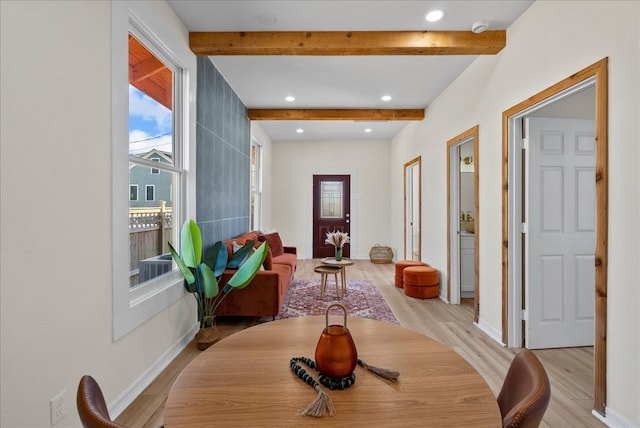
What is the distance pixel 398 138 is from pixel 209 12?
4.81 meters

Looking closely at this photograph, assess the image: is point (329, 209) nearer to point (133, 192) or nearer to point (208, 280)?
point (208, 280)

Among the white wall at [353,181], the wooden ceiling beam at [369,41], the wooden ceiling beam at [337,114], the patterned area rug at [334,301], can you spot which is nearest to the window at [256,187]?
the wooden ceiling beam at [337,114]

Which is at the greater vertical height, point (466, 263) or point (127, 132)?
Result: point (127, 132)

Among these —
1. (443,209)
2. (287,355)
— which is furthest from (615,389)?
(443,209)

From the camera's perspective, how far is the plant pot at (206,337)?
268 centimetres

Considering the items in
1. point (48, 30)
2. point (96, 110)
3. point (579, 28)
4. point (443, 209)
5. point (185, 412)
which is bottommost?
point (185, 412)

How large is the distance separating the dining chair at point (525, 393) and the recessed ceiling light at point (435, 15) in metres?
2.57

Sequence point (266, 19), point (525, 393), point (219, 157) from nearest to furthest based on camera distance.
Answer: point (525, 393) → point (266, 19) → point (219, 157)

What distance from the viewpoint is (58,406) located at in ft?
4.78

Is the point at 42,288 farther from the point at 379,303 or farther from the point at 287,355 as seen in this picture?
the point at 379,303

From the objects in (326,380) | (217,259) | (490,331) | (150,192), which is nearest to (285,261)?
(217,259)

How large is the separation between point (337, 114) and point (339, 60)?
66.8 inches

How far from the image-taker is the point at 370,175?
7.37 metres

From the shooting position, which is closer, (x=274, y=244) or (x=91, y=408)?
(x=91, y=408)
